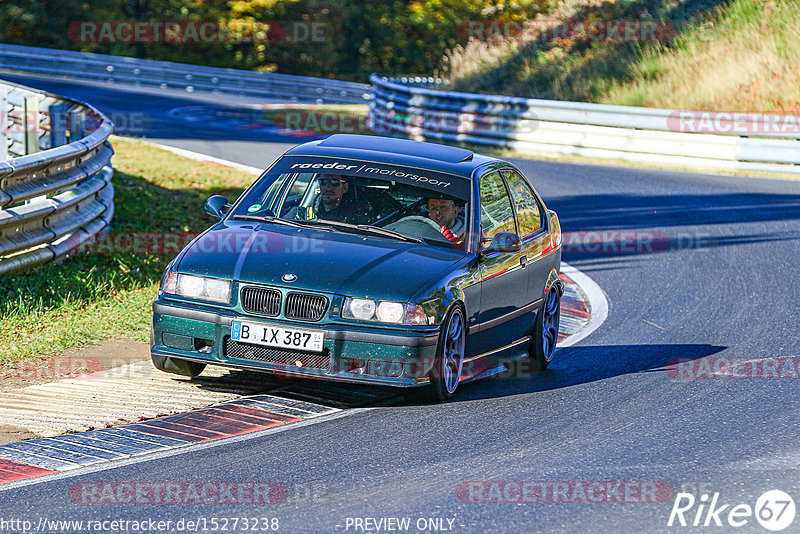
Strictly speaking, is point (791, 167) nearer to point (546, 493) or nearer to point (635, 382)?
point (635, 382)

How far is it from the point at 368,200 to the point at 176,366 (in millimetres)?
1774

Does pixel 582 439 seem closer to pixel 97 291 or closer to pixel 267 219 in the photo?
pixel 267 219

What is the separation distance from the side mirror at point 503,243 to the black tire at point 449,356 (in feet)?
2.05

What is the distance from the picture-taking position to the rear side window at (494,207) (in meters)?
8.86

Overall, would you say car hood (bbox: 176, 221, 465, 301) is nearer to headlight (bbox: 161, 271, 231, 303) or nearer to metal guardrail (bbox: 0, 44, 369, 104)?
headlight (bbox: 161, 271, 231, 303)

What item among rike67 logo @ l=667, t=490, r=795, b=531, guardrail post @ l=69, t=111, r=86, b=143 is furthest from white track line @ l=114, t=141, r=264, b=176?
rike67 logo @ l=667, t=490, r=795, b=531

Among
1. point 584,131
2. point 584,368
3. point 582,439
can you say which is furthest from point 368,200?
point 584,131

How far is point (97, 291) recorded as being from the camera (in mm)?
10789

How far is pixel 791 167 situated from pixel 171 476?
18.4m

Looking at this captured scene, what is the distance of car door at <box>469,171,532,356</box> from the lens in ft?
27.8

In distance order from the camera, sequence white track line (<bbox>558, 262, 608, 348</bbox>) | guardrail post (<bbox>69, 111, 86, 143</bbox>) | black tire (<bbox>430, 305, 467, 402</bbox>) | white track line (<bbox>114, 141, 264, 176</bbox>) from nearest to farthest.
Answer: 1. black tire (<bbox>430, 305, 467, 402</bbox>)
2. white track line (<bbox>558, 262, 608, 348</bbox>)
3. guardrail post (<bbox>69, 111, 86, 143</bbox>)
4. white track line (<bbox>114, 141, 264, 176</bbox>)

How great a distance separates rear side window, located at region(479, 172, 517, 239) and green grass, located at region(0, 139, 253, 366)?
2.83m

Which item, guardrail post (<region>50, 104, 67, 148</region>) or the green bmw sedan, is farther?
guardrail post (<region>50, 104, 67, 148</region>)

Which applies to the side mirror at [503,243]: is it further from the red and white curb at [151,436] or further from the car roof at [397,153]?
the red and white curb at [151,436]
